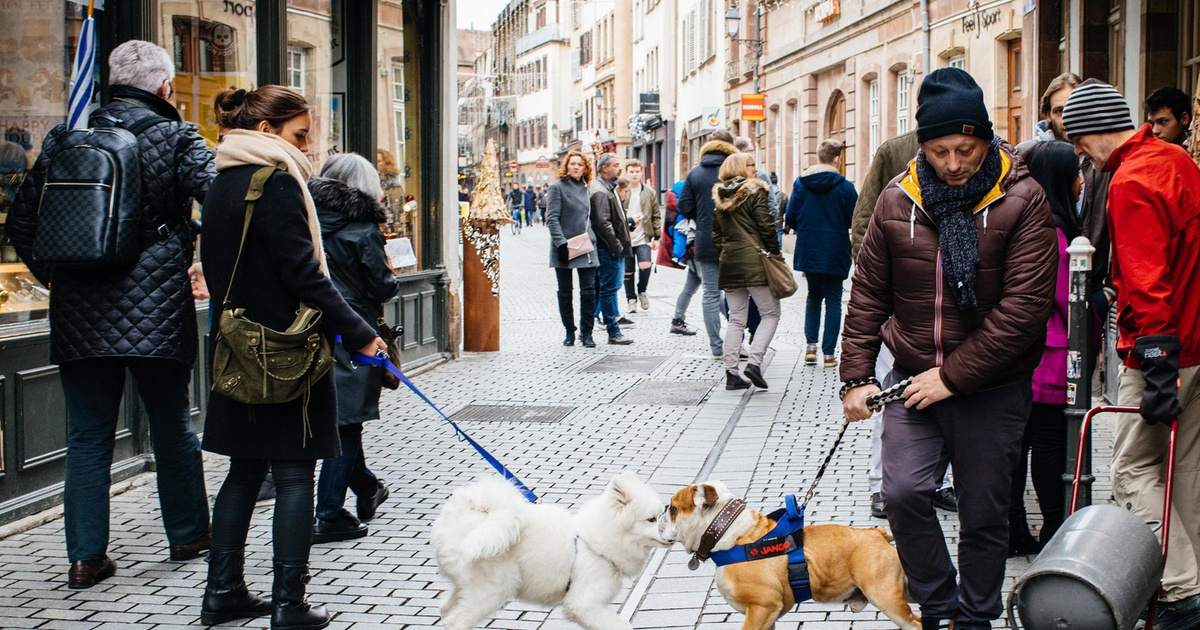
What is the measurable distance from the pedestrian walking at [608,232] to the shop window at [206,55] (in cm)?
541

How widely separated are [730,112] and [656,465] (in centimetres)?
3430

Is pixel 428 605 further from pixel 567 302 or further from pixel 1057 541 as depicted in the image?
pixel 567 302

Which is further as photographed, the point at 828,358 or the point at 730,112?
the point at 730,112

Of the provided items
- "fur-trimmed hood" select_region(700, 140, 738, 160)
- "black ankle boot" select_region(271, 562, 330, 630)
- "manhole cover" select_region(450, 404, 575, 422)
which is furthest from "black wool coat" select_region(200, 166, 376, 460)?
"fur-trimmed hood" select_region(700, 140, 738, 160)

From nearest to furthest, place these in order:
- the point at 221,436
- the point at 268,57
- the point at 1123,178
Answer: the point at 1123,178, the point at 221,436, the point at 268,57

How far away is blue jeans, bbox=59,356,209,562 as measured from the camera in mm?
5254

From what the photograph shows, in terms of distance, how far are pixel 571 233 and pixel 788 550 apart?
9.42m

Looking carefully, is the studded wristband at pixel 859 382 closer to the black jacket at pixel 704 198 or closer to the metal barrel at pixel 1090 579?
the metal barrel at pixel 1090 579

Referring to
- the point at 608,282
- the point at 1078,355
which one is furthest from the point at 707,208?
the point at 1078,355

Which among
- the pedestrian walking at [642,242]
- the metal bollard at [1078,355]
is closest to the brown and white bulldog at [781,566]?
the metal bollard at [1078,355]

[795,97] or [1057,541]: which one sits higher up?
[795,97]

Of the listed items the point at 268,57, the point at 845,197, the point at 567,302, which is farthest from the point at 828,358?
the point at 268,57

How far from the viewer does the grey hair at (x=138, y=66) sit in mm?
5402

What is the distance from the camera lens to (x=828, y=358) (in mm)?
11555
